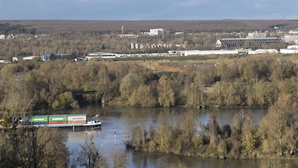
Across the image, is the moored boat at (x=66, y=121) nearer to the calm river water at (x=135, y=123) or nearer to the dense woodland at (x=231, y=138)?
the calm river water at (x=135, y=123)

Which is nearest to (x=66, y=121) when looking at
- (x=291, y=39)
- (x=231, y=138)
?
(x=231, y=138)

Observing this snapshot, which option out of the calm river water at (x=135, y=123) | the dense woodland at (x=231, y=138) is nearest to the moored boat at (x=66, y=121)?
the calm river water at (x=135, y=123)

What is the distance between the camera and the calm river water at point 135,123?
9.11 m

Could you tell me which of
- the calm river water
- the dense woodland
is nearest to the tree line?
the calm river water

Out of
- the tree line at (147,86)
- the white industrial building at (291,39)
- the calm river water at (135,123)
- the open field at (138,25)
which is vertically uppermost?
the open field at (138,25)

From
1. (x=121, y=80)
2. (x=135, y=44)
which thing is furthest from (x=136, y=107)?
(x=135, y=44)

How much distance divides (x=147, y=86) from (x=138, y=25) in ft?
172

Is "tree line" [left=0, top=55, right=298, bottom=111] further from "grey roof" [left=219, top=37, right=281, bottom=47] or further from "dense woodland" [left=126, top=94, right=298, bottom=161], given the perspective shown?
"grey roof" [left=219, top=37, right=281, bottom=47]

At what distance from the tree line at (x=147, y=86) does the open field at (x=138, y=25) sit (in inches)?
1477

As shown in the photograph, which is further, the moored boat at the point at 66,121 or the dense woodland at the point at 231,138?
the moored boat at the point at 66,121

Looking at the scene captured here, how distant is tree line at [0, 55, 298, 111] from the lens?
16156 millimetres

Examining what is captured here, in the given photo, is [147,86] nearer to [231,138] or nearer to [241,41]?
[231,138]

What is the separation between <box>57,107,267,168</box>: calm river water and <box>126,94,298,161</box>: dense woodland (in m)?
0.22

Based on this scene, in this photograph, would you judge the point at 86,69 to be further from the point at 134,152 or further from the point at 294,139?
the point at 294,139
